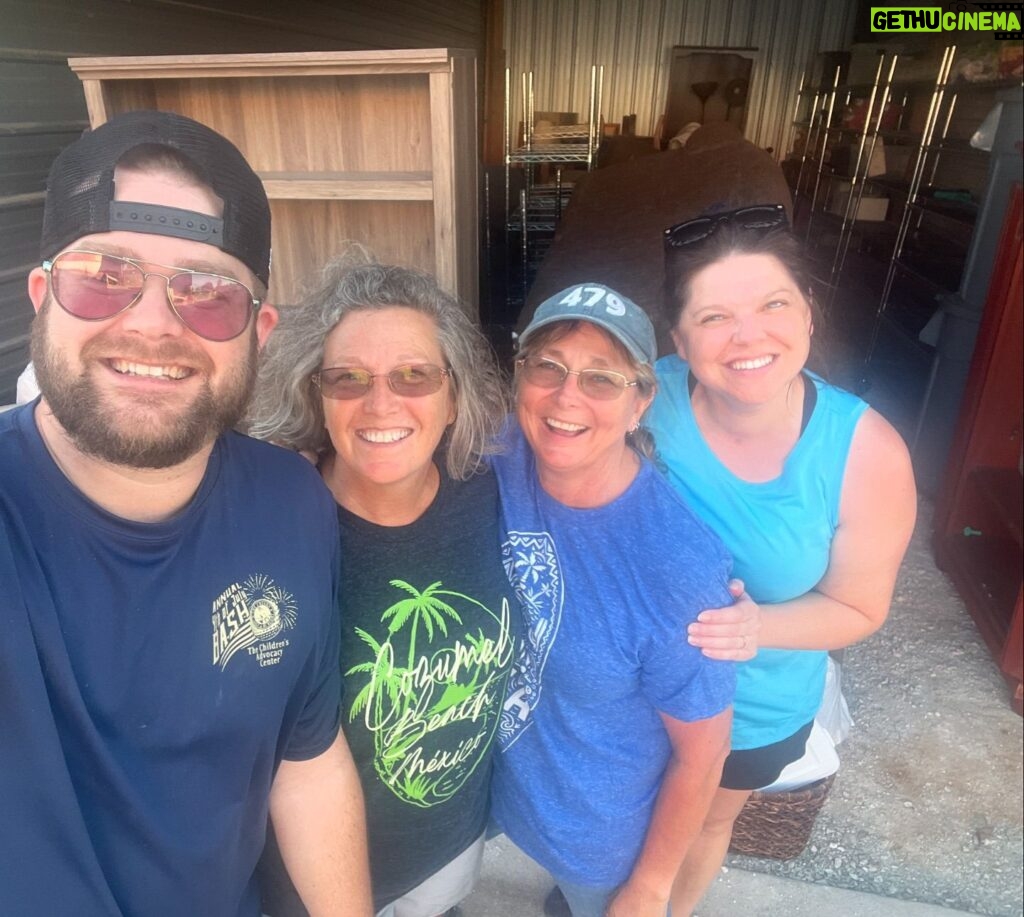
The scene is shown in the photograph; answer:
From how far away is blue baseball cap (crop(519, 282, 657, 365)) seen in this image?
1458 mm

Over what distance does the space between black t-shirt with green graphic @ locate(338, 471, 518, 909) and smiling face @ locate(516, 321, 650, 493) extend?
8.0 inches

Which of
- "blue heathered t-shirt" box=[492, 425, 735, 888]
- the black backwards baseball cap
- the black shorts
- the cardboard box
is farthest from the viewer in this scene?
the cardboard box

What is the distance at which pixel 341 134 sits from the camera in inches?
96.6

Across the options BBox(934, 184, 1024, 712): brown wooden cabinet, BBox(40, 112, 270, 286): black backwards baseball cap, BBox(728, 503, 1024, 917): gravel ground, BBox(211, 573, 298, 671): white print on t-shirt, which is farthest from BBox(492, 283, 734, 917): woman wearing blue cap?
BBox(934, 184, 1024, 712): brown wooden cabinet

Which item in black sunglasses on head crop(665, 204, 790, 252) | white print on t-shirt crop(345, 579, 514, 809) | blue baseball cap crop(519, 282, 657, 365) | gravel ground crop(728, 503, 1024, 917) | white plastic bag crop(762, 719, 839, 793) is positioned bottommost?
gravel ground crop(728, 503, 1024, 917)

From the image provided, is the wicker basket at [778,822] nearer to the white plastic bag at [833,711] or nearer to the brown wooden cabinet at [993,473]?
the white plastic bag at [833,711]

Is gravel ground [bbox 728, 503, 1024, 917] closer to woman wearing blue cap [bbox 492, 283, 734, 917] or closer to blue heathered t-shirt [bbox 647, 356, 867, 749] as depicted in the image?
blue heathered t-shirt [bbox 647, 356, 867, 749]

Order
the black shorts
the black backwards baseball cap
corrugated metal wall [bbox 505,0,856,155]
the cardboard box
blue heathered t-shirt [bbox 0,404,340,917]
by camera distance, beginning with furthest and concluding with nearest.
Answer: corrugated metal wall [bbox 505,0,856,155] → the cardboard box → the black shorts → the black backwards baseball cap → blue heathered t-shirt [bbox 0,404,340,917]

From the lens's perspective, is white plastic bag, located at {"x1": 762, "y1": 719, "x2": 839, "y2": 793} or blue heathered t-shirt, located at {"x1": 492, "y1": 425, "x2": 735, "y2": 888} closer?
blue heathered t-shirt, located at {"x1": 492, "y1": 425, "x2": 735, "y2": 888}

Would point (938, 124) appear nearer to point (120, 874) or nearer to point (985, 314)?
point (985, 314)

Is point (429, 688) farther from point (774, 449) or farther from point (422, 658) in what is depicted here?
point (774, 449)

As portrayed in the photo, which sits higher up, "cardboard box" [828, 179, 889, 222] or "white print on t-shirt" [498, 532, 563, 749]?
"cardboard box" [828, 179, 889, 222]

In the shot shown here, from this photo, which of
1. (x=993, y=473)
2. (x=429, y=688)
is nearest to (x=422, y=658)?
(x=429, y=688)

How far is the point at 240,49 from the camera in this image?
10.7 ft
